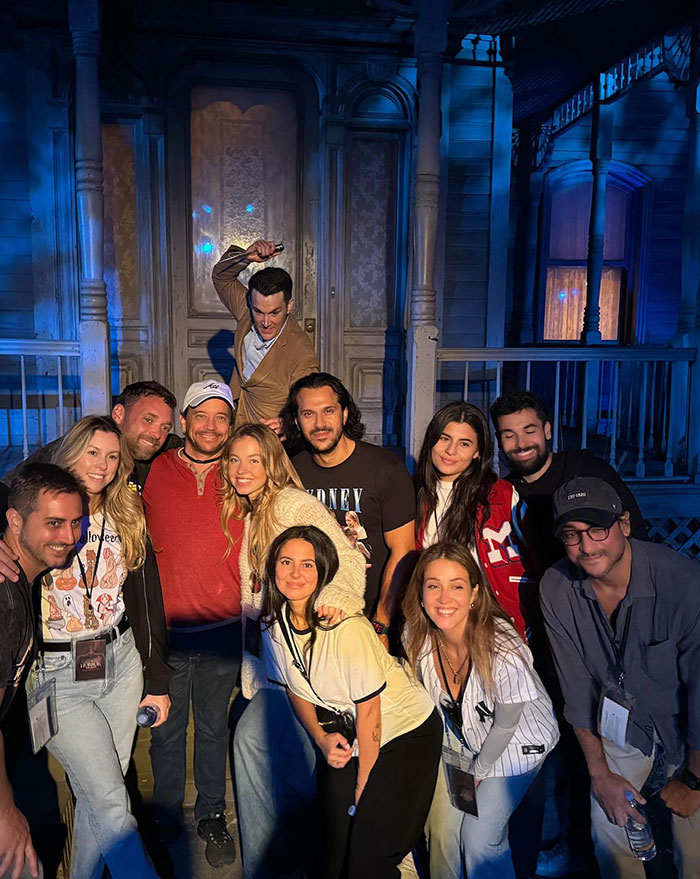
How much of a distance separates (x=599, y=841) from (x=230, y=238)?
5.44 metres

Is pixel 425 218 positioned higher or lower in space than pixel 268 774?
higher

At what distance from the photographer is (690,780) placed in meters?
2.56

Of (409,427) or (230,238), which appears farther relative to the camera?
(230,238)

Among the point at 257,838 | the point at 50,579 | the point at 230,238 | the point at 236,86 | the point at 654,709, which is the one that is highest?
the point at 236,86

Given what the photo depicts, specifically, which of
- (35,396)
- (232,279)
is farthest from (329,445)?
(35,396)

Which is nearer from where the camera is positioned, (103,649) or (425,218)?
(103,649)

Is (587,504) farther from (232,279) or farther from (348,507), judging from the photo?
(232,279)

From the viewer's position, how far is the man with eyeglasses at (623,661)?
2.55 metres

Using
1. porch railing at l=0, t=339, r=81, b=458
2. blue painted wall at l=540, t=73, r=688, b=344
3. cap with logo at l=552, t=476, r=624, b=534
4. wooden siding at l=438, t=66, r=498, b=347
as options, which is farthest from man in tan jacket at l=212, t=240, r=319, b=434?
blue painted wall at l=540, t=73, r=688, b=344

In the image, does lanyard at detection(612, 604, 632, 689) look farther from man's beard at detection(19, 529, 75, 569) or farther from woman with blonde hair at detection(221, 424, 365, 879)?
man's beard at detection(19, 529, 75, 569)

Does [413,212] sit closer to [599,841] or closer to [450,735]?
[450,735]

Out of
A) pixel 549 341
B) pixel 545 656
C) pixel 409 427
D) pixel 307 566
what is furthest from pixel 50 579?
pixel 549 341

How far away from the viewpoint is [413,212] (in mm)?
5363

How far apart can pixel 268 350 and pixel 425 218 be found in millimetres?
2028
